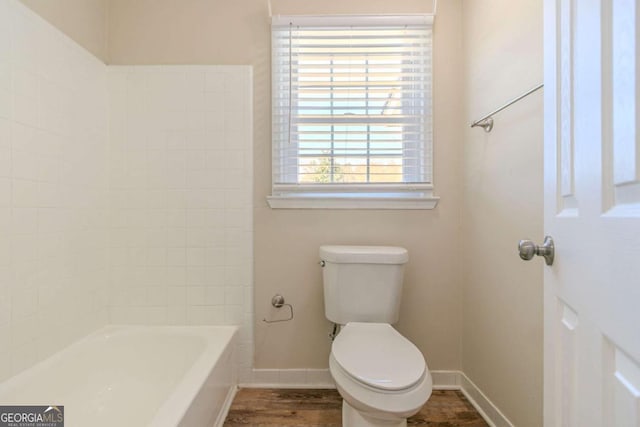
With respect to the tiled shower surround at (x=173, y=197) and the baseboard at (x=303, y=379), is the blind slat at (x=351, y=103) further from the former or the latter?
the baseboard at (x=303, y=379)

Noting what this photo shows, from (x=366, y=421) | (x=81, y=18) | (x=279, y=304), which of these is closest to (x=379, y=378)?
(x=366, y=421)

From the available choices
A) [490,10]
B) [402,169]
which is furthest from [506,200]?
[490,10]

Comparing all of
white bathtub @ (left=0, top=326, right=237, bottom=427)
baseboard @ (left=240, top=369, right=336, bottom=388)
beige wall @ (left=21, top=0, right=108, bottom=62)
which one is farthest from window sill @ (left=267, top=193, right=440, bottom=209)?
beige wall @ (left=21, top=0, right=108, bottom=62)

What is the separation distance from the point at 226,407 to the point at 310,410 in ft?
1.38

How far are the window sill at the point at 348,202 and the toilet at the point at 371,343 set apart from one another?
24cm

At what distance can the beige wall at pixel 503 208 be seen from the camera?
45.4 inches

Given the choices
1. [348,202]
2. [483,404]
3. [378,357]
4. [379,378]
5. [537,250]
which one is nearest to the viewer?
[537,250]

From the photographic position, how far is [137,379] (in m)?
1.51

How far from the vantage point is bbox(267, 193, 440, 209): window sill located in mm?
1706

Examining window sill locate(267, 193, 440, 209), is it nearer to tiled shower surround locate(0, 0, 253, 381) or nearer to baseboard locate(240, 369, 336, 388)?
tiled shower surround locate(0, 0, 253, 381)

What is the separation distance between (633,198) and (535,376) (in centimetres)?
101

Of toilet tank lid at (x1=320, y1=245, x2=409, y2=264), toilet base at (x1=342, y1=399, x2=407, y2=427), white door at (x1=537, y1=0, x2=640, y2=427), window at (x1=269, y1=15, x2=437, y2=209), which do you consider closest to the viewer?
white door at (x1=537, y1=0, x2=640, y2=427)

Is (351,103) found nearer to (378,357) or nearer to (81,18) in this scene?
(378,357)

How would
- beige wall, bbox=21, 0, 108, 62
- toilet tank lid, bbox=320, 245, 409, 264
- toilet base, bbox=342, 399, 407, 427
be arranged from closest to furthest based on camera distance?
toilet base, bbox=342, 399, 407, 427 → beige wall, bbox=21, 0, 108, 62 → toilet tank lid, bbox=320, 245, 409, 264
